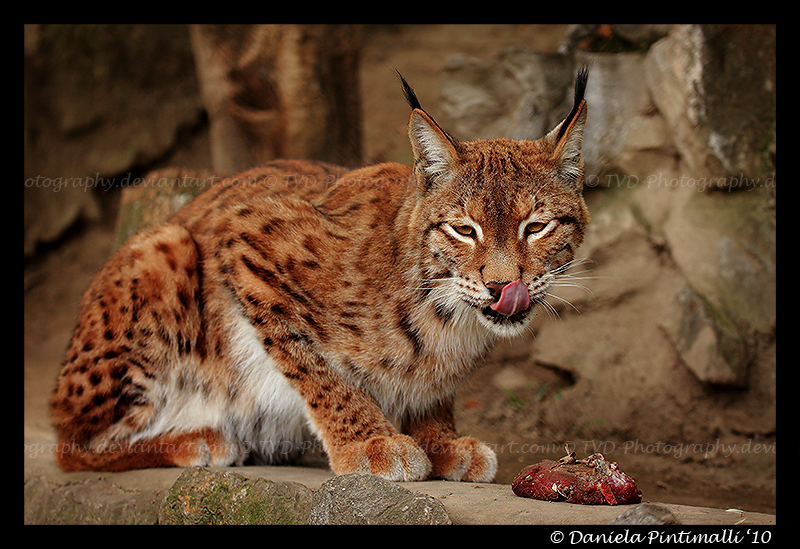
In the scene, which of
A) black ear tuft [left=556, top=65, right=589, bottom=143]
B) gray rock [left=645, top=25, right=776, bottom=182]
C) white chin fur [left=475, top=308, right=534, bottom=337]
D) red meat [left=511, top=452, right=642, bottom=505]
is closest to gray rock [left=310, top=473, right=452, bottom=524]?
red meat [left=511, top=452, right=642, bottom=505]

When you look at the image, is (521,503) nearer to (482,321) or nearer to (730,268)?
(482,321)

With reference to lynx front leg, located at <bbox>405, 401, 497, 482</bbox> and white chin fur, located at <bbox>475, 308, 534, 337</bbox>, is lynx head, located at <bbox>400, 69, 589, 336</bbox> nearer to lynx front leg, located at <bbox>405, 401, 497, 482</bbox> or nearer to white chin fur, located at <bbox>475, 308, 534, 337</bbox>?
white chin fur, located at <bbox>475, 308, 534, 337</bbox>

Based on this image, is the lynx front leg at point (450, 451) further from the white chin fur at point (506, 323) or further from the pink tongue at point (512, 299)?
the pink tongue at point (512, 299)

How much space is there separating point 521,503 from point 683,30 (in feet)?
15.3

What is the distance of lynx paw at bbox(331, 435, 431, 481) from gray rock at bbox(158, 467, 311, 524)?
0.41 metres

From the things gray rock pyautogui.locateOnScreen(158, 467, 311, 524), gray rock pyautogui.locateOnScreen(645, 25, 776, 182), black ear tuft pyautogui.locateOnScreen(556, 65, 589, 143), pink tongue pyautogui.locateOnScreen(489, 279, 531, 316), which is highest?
gray rock pyautogui.locateOnScreen(645, 25, 776, 182)

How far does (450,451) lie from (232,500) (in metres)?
1.18

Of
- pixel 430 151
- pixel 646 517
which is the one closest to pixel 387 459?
pixel 646 517

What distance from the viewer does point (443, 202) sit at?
11.9 feet

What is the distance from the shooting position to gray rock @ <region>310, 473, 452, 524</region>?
9.32 ft

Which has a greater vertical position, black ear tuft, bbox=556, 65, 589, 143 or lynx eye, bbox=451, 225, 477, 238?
black ear tuft, bbox=556, 65, 589, 143

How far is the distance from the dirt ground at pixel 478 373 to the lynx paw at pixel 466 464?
15.1 inches

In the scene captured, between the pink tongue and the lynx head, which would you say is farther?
the lynx head

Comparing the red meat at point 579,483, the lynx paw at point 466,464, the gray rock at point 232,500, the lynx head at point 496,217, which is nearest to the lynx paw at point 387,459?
the lynx paw at point 466,464
